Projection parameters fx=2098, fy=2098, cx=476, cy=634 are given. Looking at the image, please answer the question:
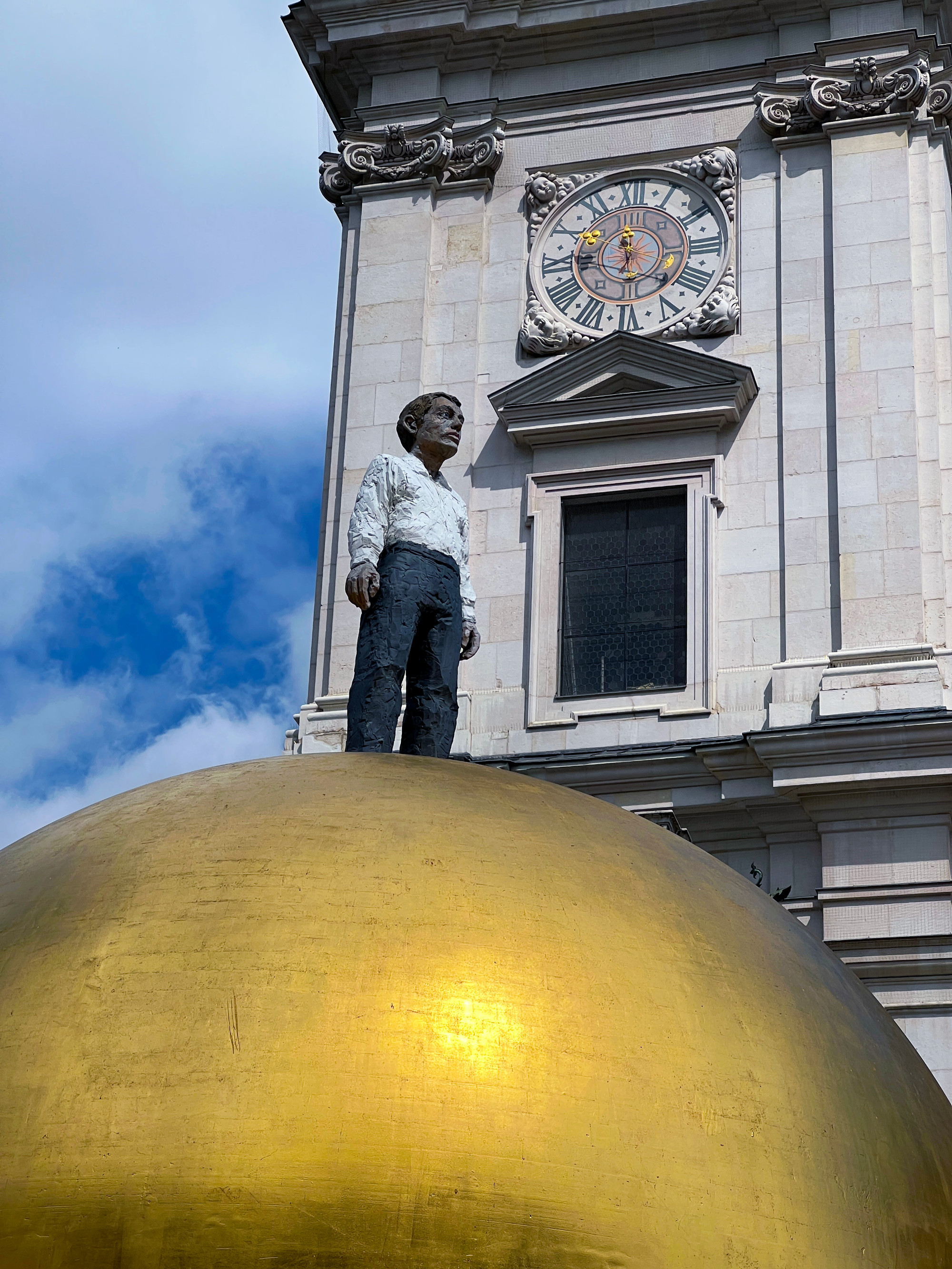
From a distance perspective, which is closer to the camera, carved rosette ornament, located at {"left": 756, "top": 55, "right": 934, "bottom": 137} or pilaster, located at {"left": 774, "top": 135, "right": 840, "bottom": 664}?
pilaster, located at {"left": 774, "top": 135, "right": 840, "bottom": 664}

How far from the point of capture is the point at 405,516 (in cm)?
931

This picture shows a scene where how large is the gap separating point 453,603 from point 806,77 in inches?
622

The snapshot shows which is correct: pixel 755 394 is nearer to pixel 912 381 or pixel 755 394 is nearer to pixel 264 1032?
pixel 912 381

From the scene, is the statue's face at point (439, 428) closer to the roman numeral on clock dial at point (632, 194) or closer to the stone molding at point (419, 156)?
the roman numeral on clock dial at point (632, 194)

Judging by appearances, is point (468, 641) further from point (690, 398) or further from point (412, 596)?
point (690, 398)

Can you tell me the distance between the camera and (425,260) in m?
24.2

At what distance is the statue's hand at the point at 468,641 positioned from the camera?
9.41 m

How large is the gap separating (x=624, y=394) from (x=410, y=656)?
1362 centimetres

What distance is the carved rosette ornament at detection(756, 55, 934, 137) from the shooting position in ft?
75.3

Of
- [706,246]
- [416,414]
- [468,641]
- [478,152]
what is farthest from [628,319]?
[468,641]

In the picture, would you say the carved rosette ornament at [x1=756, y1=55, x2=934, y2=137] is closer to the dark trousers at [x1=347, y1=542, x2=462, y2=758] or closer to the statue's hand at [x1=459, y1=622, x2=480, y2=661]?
the statue's hand at [x1=459, y1=622, x2=480, y2=661]

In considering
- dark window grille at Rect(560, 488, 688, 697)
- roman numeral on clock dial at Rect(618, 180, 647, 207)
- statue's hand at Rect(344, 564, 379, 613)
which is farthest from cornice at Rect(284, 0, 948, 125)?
statue's hand at Rect(344, 564, 379, 613)

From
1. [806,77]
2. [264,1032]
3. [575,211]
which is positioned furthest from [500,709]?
[264,1032]

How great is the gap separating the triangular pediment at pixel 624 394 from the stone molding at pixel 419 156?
3170 millimetres
